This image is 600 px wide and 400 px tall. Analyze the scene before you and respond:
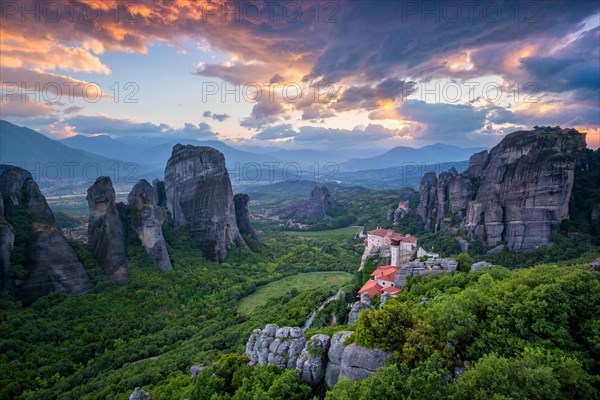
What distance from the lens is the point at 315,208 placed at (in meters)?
152

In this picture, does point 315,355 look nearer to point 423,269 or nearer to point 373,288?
point 373,288

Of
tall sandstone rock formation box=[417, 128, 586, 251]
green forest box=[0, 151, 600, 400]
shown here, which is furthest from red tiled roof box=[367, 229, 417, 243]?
tall sandstone rock formation box=[417, 128, 586, 251]

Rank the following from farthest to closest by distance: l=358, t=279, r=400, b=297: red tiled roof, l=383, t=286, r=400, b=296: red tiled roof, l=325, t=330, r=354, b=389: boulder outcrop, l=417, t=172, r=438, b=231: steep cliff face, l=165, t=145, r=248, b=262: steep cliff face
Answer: l=417, t=172, r=438, b=231: steep cliff face, l=165, t=145, r=248, b=262: steep cliff face, l=358, t=279, r=400, b=297: red tiled roof, l=383, t=286, r=400, b=296: red tiled roof, l=325, t=330, r=354, b=389: boulder outcrop

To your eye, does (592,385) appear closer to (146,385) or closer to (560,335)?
(560,335)

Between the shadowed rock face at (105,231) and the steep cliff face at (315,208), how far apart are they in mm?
101959

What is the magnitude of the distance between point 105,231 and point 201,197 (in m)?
21.2

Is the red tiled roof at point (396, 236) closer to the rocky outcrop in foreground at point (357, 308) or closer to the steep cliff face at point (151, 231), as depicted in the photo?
the rocky outcrop in foreground at point (357, 308)

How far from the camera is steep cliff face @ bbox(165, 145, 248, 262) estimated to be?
6794cm

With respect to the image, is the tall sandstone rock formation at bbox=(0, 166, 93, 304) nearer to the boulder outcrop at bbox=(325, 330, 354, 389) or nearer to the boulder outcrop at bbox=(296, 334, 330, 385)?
the boulder outcrop at bbox=(296, 334, 330, 385)

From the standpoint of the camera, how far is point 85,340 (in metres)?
36.1

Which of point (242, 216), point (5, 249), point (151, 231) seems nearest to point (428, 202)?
point (242, 216)

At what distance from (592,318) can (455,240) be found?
59.4 meters

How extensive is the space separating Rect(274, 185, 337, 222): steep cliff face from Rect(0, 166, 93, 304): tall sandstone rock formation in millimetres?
109572

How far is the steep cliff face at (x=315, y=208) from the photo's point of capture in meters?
150
